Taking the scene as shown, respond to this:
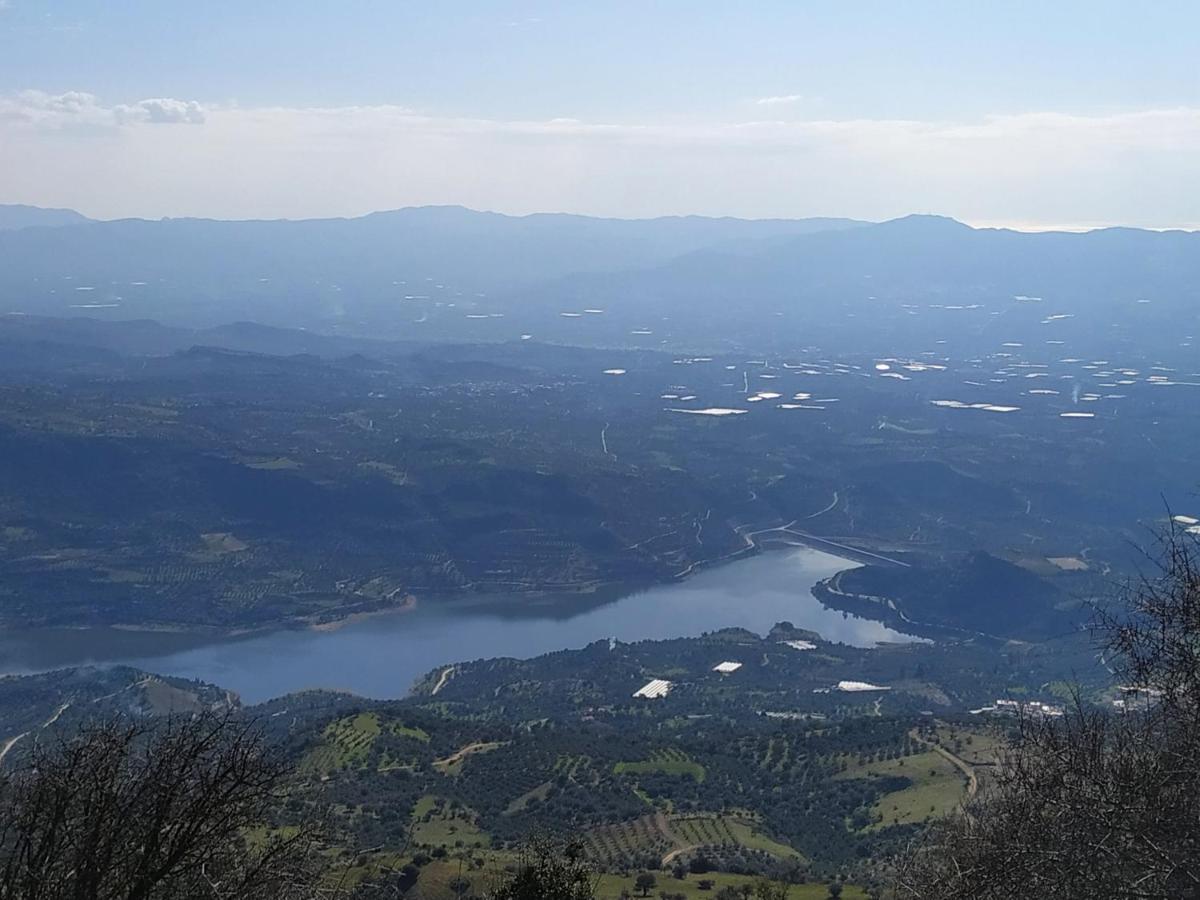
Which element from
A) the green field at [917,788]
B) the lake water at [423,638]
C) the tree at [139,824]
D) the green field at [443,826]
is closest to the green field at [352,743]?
the green field at [443,826]

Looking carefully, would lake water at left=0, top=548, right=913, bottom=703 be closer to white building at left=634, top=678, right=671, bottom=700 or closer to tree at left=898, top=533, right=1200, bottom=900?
white building at left=634, top=678, right=671, bottom=700

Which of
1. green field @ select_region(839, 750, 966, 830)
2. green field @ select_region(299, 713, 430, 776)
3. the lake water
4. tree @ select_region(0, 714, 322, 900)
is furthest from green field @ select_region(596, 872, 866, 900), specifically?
the lake water

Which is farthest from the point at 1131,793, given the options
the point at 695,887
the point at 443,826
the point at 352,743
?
the point at 352,743

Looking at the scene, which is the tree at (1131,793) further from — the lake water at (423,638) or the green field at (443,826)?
the lake water at (423,638)

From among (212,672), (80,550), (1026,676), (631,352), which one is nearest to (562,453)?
(80,550)

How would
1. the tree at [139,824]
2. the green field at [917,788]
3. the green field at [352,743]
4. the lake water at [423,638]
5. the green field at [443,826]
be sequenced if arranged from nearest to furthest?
the tree at [139,824] → the green field at [443,826] → the green field at [917,788] → the green field at [352,743] → the lake water at [423,638]

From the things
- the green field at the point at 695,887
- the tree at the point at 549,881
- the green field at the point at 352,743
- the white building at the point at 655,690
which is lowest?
the white building at the point at 655,690

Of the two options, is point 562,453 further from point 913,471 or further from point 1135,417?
point 1135,417

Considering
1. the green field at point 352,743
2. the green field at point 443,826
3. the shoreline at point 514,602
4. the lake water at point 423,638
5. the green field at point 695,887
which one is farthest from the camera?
the shoreline at point 514,602
